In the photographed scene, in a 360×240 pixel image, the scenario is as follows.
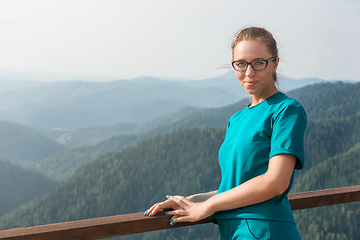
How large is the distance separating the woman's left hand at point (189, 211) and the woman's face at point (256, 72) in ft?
1.46

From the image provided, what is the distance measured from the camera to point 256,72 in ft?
3.57

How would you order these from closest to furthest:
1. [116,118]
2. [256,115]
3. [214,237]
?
[256,115]
[214,237]
[116,118]

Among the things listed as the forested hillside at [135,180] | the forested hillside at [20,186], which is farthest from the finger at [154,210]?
the forested hillside at [20,186]

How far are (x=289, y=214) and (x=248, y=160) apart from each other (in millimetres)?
220

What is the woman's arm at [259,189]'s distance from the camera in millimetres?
951

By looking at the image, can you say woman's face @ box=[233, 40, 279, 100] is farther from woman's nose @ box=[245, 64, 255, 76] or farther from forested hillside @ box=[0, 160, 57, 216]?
forested hillside @ box=[0, 160, 57, 216]

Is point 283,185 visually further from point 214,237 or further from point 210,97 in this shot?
point 210,97

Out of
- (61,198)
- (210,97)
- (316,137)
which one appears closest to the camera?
(61,198)

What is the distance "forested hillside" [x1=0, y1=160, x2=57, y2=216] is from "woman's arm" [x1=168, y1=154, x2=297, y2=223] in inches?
2511

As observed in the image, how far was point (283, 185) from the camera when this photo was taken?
96 centimetres

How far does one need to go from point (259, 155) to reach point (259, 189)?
0.11 m

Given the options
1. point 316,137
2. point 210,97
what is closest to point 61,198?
point 316,137

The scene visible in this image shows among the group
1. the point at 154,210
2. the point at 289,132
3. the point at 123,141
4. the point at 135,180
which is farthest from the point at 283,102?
the point at 123,141

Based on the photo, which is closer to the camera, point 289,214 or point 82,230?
point 289,214
